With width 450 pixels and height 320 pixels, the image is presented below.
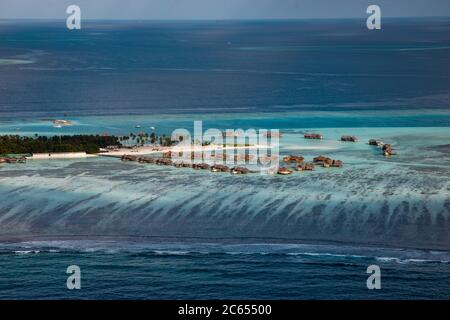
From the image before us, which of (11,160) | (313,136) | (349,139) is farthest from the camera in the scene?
(313,136)

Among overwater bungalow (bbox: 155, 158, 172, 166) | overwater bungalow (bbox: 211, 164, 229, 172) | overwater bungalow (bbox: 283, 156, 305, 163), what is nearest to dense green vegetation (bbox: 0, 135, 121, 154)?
overwater bungalow (bbox: 155, 158, 172, 166)

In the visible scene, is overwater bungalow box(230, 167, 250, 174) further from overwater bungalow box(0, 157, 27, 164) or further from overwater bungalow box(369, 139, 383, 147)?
overwater bungalow box(0, 157, 27, 164)

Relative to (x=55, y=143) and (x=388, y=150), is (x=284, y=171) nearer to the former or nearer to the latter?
(x=388, y=150)

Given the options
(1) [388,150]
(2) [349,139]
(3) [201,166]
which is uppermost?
(2) [349,139]

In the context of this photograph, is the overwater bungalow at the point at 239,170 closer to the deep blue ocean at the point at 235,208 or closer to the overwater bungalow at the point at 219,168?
the overwater bungalow at the point at 219,168

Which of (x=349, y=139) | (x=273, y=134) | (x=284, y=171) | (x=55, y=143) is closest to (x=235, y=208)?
(x=284, y=171)
